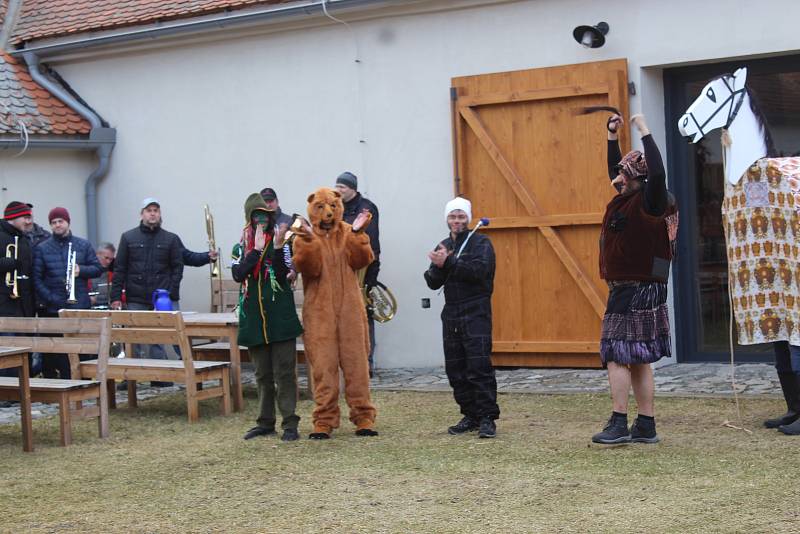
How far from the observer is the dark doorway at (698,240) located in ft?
37.0

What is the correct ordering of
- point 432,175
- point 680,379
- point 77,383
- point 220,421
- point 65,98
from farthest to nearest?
point 65,98, point 432,175, point 680,379, point 220,421, point 77,383

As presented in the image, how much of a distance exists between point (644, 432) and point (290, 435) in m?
2.49

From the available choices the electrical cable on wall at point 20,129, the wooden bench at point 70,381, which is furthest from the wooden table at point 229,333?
the electrical cable on wall at point 20,129

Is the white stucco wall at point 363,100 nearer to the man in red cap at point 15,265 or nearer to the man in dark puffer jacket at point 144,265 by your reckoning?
the man in dark puffer jacket at point 144,265

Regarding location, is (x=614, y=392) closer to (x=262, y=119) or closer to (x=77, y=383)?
(x=77, y=383)

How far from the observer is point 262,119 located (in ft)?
43.7

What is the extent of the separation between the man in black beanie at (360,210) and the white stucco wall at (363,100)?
2.30ft

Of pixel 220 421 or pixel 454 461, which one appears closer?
pixel 454 461

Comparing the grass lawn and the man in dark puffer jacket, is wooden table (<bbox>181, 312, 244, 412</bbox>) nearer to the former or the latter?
the grass lawn

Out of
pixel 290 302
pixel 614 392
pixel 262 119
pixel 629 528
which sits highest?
pixel 262 119

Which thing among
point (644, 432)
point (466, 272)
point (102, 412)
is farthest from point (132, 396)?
point (644, 432)

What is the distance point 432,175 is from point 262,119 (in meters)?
2.26

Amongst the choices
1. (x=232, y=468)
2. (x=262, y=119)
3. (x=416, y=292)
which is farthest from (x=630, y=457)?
(x=262, y=119)

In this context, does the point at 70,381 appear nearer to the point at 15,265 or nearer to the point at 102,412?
the point at 102,412
